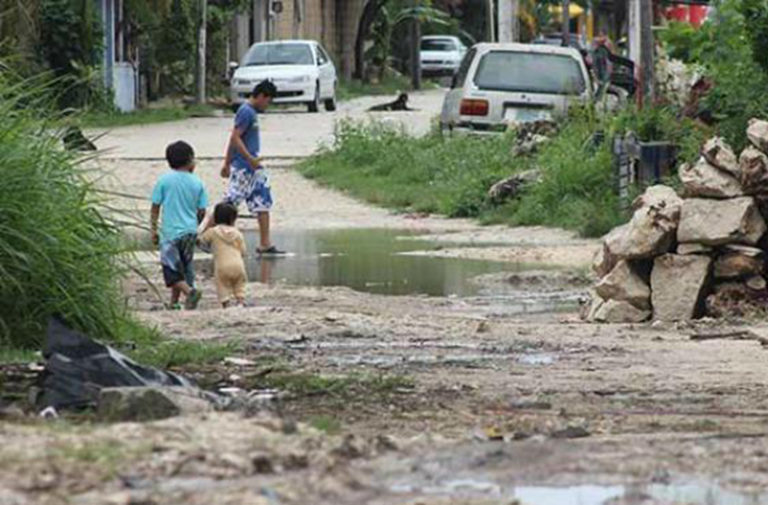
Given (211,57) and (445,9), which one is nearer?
(211,57)

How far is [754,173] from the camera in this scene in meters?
15.2

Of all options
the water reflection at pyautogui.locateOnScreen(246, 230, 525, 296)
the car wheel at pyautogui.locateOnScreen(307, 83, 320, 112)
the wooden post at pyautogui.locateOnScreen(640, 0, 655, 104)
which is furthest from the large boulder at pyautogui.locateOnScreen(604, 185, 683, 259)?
the car wheel at pyautogui.locateOnScreen(307, 83, 320, 112)

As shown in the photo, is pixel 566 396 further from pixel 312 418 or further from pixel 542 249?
pixel 542 249

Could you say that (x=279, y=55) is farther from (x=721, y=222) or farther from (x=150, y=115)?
(x=721, y=222)

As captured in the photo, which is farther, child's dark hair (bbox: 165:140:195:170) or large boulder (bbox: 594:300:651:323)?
child's dark hair (bbox: 165:140:195:170)

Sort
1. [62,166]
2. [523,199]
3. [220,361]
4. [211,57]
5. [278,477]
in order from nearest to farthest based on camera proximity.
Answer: [278,477]
[220,361]
[62,166]
[523,199]
[211,57]

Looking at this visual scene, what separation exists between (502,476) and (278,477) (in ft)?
2.74

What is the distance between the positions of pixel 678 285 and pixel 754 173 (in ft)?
3.18

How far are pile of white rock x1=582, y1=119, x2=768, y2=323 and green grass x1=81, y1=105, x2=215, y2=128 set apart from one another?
21958 mm

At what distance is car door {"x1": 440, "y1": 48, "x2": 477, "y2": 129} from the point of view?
95.6 feet

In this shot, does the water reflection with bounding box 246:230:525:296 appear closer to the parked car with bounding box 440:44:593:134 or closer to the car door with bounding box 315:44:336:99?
the parked car with bounding box 440:44:593:134

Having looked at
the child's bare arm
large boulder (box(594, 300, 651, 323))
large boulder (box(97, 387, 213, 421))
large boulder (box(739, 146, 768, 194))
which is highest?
large boulder (box(739, 146, 768, 194))

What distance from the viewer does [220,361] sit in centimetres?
1131

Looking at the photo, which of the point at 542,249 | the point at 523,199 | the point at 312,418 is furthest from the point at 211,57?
the point at 312,418
